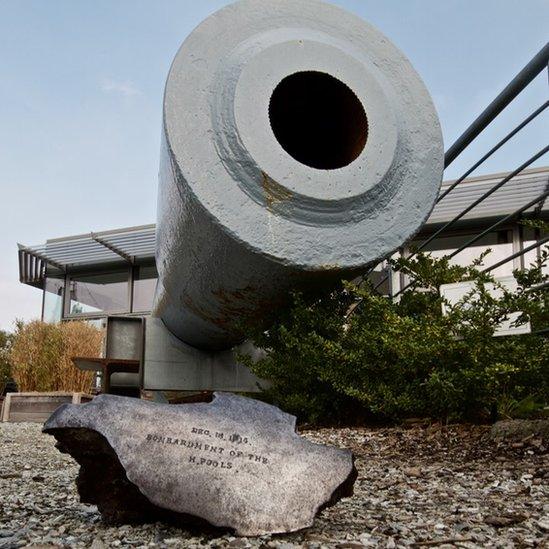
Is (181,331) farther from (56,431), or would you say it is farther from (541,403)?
(56,431)

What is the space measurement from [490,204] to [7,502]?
9592 millimetres

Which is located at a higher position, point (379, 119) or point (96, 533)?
point (379, 119)

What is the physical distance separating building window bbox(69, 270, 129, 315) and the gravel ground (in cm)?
1129

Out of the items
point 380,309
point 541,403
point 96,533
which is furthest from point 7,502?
point 541,403

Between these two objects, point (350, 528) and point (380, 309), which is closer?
point (350, 528)

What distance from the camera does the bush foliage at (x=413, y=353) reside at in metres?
3.44

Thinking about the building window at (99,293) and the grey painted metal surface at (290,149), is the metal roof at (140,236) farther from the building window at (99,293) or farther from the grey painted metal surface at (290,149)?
the grey painted metal surface at (290,149)

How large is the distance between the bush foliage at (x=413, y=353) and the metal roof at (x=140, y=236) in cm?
671

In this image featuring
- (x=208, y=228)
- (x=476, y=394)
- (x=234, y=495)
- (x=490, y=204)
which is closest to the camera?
(x=234, y=495)

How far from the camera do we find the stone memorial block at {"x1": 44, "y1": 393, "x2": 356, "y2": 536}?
1855 mm

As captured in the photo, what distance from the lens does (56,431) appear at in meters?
1.89

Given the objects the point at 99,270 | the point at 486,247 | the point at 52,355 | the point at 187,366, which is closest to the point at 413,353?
the point at 187,366

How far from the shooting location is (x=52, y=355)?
10.7 metres

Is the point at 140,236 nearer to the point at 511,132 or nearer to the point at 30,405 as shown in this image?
the point at 30,405
